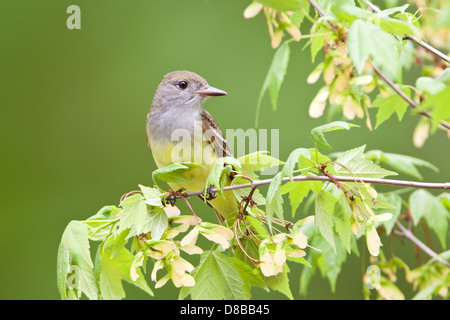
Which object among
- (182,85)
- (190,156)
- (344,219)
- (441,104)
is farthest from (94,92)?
(441,104)

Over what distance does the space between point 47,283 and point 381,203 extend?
18.0 feet

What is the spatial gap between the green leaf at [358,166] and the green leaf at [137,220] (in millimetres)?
707

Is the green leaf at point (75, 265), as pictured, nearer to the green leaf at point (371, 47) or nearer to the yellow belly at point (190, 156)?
the yellow belly at point (190, 156)

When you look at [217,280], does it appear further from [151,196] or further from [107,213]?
[107,213]

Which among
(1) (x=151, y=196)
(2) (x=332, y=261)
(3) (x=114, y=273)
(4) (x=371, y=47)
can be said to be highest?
(4) (x=371, y=47)

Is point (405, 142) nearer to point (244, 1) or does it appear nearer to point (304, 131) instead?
point (304, 131)

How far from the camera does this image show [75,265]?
2.20 metres

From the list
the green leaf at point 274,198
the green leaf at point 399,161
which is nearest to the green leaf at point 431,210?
the green leaf at point 399,161

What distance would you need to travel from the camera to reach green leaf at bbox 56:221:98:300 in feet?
6.68

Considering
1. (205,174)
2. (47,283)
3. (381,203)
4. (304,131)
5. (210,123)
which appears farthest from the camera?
(47,283)

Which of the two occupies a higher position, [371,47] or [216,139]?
[371,47]

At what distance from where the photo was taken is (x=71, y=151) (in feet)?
23.3

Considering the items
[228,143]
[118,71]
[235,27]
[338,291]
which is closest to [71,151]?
[118,71]

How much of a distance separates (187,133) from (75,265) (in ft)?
4.10
